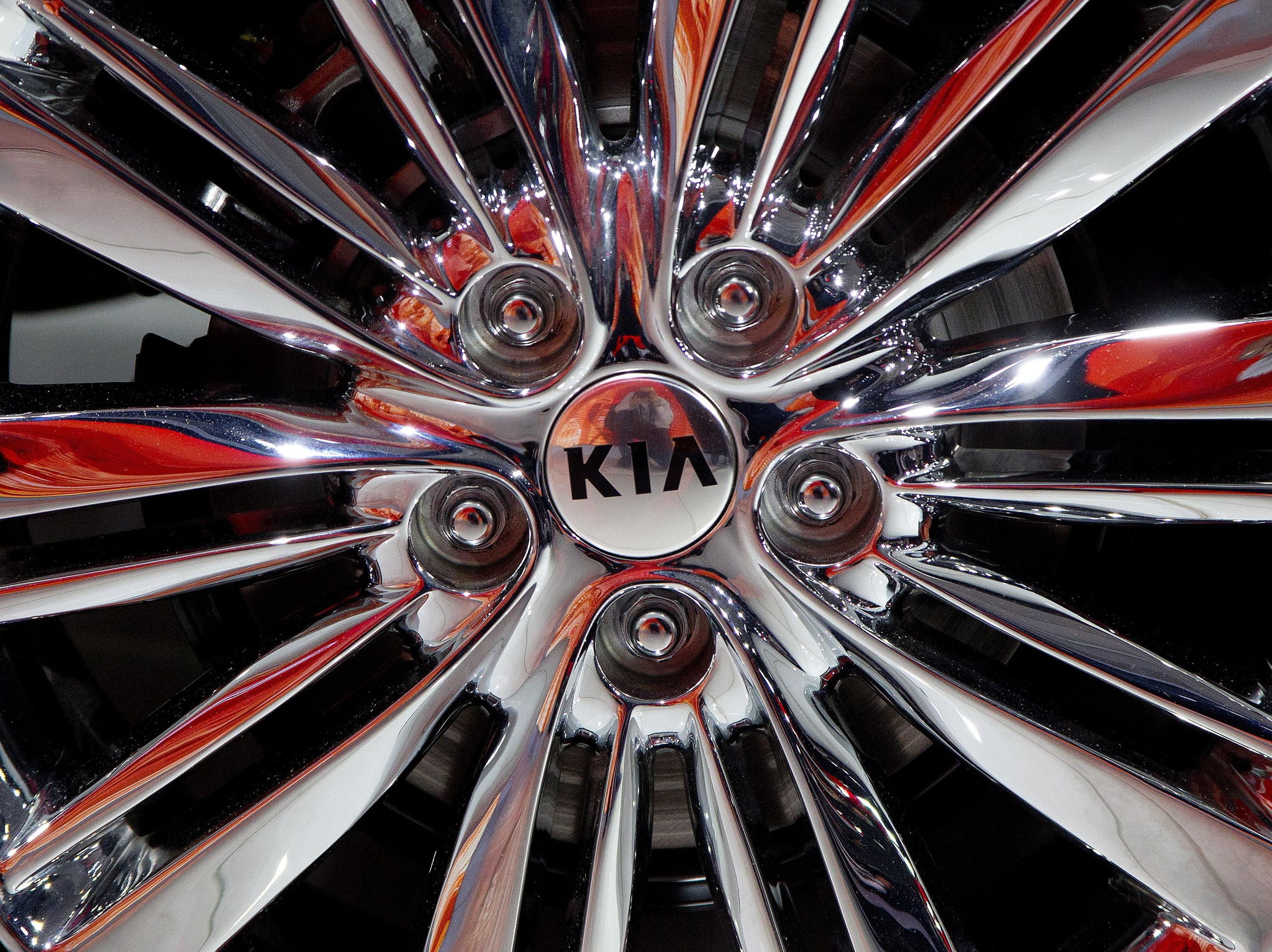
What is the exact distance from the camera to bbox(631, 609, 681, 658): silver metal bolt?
730mm

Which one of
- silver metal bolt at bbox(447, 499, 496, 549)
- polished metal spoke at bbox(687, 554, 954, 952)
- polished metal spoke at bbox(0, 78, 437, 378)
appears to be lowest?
polished metal spoke at bbox(687, 554, 954, 952)

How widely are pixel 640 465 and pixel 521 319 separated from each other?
A: 12 cm

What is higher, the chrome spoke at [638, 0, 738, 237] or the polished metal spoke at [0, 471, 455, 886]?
the chrome spoke at [638, 0, 738, 237]

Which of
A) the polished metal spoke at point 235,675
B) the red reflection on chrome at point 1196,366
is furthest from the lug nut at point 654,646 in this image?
the red reflection on chrome at point 1196,366

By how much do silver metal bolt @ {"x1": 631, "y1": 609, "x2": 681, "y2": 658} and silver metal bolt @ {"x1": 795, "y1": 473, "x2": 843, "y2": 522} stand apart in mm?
128

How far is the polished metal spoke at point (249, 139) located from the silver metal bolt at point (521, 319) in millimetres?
42

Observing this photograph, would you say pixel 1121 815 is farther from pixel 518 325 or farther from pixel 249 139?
pixel 249 139

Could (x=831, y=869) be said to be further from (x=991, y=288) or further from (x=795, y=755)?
(x=991, y=288)

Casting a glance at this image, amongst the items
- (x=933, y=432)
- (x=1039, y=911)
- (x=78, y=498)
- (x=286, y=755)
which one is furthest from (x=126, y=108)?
(x=1039, y=911)

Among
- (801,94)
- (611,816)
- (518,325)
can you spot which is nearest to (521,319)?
(518,325)

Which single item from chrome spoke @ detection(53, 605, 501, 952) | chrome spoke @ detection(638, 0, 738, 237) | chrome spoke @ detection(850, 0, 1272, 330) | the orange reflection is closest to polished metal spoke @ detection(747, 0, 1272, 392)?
chrome spoke @ detection(850, 0, 1272, 330)

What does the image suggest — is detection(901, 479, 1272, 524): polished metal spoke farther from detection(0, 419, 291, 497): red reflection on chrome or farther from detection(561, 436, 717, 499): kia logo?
detection(0, 419, 291, 497): red reflection on chrome

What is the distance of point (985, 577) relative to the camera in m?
0.69

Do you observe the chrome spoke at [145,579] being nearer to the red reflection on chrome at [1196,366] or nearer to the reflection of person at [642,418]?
the reflection of person at [642,418]
